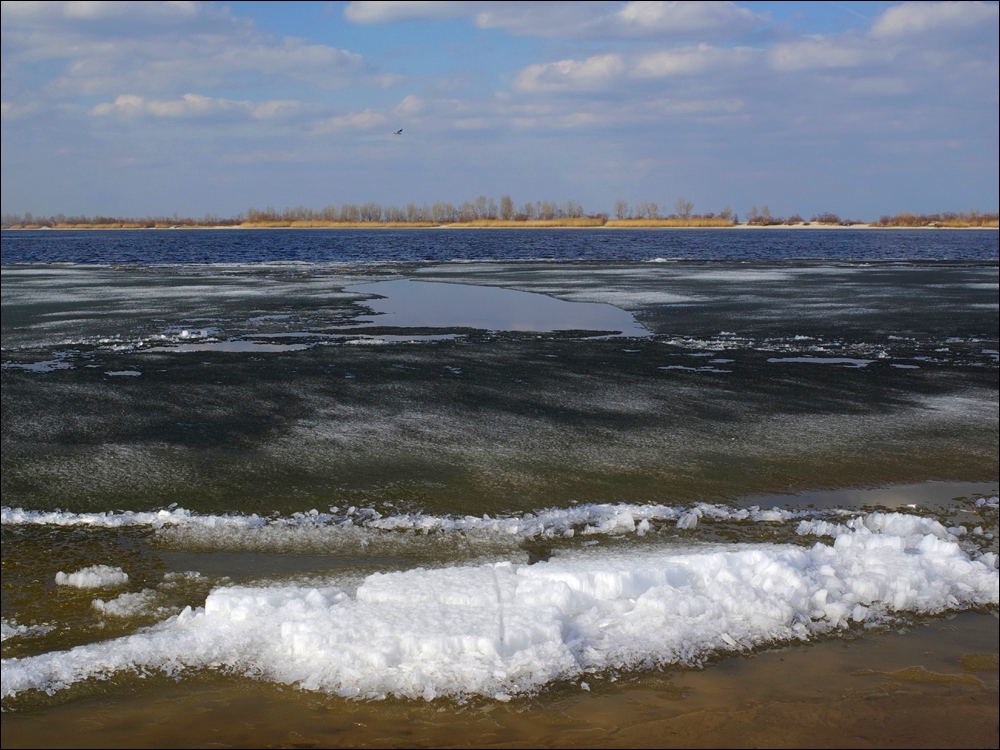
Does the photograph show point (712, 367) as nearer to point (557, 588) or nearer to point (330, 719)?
point (557, 588)

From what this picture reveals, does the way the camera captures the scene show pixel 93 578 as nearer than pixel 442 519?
Yes

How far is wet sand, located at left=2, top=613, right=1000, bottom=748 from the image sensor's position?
3.85 meters

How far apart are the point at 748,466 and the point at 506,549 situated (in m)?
3.21

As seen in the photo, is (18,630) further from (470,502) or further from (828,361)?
(828,361)

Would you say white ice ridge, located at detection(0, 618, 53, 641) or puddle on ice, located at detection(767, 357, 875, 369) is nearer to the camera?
white ice ridge, located at detection(0, 618, 53, 641)

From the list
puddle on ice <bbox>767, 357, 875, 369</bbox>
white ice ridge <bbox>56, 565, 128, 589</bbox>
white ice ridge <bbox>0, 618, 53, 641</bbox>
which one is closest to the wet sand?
white ice ridge <bbox>0, 618, 53, 641</bbox>

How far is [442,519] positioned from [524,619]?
2.13 meters

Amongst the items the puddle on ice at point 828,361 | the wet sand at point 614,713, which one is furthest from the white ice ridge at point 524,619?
the puddle on ice at point 828,361

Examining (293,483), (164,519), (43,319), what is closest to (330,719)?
(164,519)

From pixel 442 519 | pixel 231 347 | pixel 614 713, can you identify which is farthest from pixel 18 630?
pixel 231 347

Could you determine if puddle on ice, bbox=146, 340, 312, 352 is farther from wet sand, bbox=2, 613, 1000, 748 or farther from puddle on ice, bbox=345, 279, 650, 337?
wet sand, bbox=2, 613, 1000, 748

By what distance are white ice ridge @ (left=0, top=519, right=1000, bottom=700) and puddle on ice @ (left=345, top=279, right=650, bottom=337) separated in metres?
11.9

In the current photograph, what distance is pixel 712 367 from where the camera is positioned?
534 inches

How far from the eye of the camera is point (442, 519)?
22.5ft
